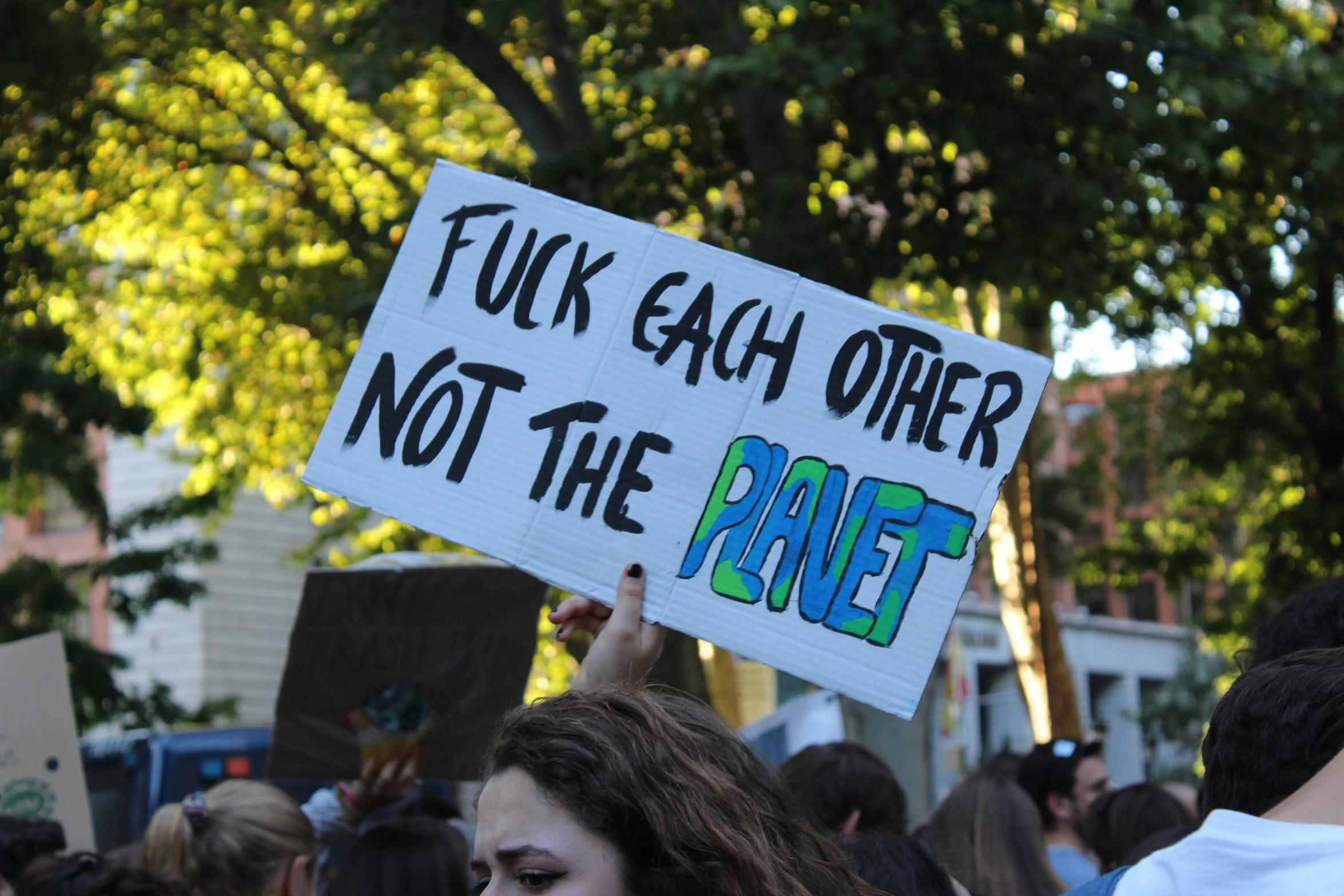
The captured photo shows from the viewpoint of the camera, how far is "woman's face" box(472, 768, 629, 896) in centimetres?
187

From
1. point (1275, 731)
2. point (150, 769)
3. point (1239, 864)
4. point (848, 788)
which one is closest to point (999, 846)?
point (848, 788)

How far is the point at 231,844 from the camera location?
395cm

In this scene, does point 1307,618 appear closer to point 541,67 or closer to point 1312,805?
point 1312,805

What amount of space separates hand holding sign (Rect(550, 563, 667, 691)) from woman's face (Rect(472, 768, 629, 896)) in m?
0.93

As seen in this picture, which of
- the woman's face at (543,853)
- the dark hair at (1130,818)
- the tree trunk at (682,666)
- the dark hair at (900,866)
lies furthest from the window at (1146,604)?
the woman's face at (543,853)

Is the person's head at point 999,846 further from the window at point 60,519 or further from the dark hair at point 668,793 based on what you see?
the window at point 60,519

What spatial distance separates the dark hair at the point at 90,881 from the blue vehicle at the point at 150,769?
23.7ft

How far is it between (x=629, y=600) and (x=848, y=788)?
3.29 feet

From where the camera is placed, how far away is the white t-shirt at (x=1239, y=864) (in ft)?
5.18

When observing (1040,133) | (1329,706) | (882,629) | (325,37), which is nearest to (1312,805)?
(1329,706)

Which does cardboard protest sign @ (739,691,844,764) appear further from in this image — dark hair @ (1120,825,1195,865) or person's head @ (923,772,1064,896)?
dark hair @ (1120,825,1195,865)

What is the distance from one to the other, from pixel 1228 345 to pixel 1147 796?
824 cm

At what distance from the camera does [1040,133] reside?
8805 millimetres

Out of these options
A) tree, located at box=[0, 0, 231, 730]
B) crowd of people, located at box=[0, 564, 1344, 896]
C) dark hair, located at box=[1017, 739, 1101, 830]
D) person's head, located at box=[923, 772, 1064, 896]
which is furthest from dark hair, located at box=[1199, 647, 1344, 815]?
tree, located at box=[0, 0, 231, 730]
